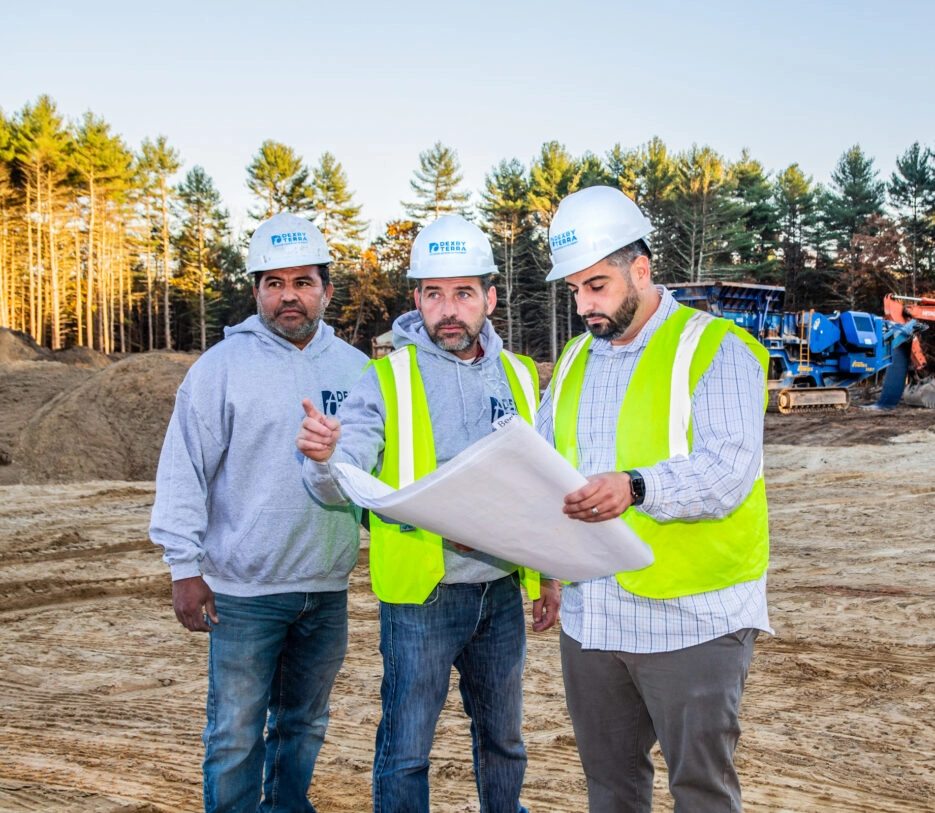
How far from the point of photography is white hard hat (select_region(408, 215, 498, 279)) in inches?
115

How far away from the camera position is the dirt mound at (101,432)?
12.7 metres

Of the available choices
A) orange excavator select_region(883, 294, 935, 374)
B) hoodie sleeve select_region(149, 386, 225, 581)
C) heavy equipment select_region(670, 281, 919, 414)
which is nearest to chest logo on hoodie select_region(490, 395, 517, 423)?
hoodie sleeve select_region(149, 386, 225, 581)

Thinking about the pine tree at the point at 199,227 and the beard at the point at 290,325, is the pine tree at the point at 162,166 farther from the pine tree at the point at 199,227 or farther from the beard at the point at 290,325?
the beard at the point at 290,325

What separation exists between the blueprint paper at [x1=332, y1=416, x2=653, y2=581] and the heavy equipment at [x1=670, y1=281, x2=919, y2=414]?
19.2 metres

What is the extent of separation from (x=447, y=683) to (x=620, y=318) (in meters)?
1.33

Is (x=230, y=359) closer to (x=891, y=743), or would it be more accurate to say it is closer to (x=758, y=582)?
(x=758, y=582)

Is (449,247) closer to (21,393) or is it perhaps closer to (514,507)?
(514,507)

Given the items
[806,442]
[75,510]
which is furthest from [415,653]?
[806,442]

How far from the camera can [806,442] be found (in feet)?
53.5

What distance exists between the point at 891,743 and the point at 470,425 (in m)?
2.90

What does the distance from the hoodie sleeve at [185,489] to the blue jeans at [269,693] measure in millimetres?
226

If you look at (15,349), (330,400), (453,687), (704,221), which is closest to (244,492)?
(330,400)

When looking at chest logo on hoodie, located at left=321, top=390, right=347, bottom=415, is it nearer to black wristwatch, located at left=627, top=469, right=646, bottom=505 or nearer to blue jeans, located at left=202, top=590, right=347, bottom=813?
blue jeans, located at left=202, top=590, right=347, bottom=813

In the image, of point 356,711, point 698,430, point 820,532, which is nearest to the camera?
point 698,430
